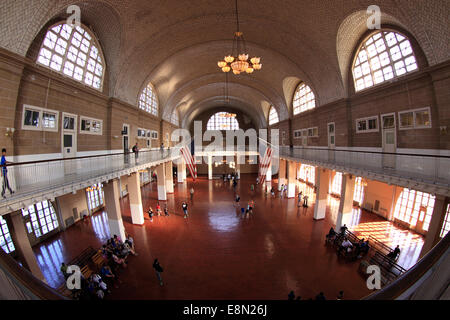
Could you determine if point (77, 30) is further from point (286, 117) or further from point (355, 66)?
point (286, 117)

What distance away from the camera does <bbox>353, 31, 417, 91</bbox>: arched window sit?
8836 mm

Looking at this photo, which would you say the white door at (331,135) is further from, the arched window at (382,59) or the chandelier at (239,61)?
the chandelier at (239,61)

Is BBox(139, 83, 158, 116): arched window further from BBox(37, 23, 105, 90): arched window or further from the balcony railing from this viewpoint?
the balcony railing

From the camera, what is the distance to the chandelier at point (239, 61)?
30.2 feet

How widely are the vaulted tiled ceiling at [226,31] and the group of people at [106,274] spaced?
7.63m

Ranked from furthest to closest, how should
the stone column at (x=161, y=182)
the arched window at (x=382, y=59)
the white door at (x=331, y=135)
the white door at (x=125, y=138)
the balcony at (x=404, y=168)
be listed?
the stone column at (x=161, y=182) < the white door at (x=125, y=138) < the white door at (x=331, y=135) < the arched window at (x=382, y=59) < the balcony at (x=404, y=168)

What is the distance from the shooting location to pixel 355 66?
11750 mm

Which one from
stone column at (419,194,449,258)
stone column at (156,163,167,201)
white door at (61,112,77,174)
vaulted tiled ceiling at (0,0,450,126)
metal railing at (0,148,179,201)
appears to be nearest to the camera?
metal railing at (0,148,179,201)

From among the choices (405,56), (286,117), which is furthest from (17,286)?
(286,117)

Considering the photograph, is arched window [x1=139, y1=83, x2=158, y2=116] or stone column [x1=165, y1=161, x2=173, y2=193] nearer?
arched window [x1=139, y1=83, x2=158, y2=116]

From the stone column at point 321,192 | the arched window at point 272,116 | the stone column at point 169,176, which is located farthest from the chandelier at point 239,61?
the arched window at point 272,116

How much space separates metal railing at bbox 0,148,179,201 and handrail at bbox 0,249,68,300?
3759 mm

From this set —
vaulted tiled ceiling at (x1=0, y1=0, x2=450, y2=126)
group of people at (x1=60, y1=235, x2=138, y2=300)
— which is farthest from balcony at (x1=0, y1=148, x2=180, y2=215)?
vaulted tiled ceiling at (x1=0, y1=0, x2=450, y2=126)
